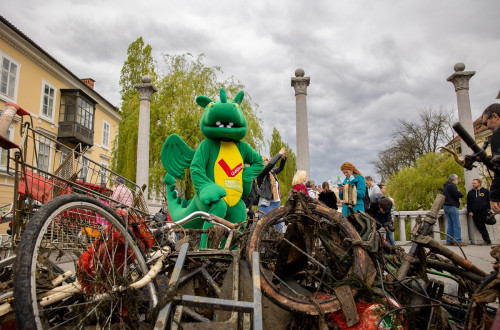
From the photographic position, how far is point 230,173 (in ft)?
15.4

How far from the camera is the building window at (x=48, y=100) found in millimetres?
18547

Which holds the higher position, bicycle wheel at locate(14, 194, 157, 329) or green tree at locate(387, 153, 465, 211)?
green tree at locate(387, 153, 465, 211)

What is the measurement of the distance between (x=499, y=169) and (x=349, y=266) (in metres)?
1.14

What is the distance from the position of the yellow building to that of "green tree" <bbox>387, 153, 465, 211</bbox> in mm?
15327

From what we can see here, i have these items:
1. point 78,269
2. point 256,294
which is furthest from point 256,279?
point 78,269

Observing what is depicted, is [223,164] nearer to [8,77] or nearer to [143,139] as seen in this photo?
→ [143,139]

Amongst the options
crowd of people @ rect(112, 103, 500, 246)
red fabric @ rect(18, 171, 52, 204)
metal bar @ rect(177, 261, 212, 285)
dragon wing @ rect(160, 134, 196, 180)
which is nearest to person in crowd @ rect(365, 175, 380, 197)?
crowd of people @ rect(112, 103, 500, 246)

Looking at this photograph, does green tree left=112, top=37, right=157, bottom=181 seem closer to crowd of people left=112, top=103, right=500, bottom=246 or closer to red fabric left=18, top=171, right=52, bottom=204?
crowd of people left=112, top=103, right=500, bottom=246

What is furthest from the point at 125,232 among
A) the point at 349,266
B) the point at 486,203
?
the point at 486,203

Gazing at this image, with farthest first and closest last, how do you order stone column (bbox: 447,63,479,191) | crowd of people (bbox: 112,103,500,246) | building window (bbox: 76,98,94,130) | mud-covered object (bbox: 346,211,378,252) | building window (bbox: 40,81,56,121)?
1. building window (bbox: 76,98,94,130)
2. building window (bbox: 40,81,56,121)
3. stone column (bbox: 447,63,479,191)
4. crowd of people (bbox: 112,103,500,246)
5. mud-covered object (bbox: 346,211,378,252)

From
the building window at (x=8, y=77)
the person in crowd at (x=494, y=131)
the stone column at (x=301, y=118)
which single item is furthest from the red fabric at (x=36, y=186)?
the building window at (x=8, y=77)

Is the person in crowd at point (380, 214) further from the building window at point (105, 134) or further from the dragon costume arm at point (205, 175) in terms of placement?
the building window at point (105, 134)

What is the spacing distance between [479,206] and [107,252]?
30.9ft

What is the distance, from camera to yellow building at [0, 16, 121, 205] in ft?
50.9
